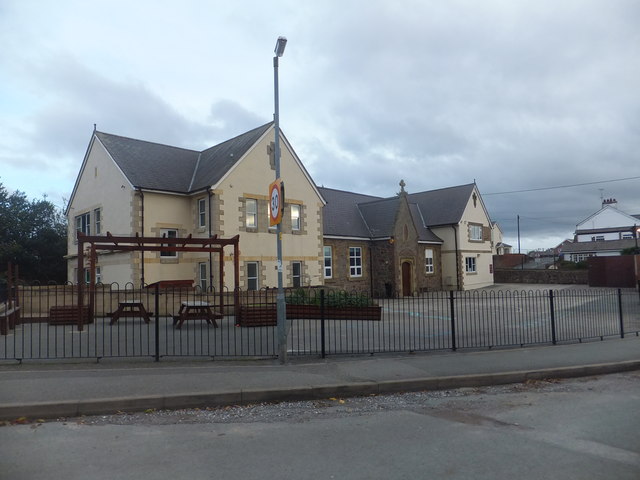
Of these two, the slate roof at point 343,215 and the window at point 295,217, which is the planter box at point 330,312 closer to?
the window at point 295,217

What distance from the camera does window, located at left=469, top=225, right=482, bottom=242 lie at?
40656 mm

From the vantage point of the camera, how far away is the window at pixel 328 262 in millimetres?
30938

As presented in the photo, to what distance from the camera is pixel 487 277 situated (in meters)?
42.8

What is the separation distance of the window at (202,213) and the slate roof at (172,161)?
0.73 m

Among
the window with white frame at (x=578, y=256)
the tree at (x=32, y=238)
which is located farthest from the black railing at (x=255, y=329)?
the window with white frame at (x=578, y=256)

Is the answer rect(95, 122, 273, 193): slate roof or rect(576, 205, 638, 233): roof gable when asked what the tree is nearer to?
rect(95, 122, 273, 193): slate roof

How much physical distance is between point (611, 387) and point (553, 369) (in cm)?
100

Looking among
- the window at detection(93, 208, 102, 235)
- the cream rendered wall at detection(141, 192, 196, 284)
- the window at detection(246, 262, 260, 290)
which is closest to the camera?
the cream rendered wall at detection(141, 192, 196, 284)

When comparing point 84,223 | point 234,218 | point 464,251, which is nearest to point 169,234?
point 234,218

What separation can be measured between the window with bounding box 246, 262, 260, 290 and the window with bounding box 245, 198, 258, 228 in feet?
6.62

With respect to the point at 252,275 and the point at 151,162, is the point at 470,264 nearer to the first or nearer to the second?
the point at 252,275

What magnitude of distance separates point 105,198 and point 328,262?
1365cm

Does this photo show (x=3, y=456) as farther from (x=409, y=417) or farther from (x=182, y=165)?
(x=182, y=165)

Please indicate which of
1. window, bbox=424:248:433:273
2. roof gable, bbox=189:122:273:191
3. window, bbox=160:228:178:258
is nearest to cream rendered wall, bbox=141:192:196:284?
window, bbox=160:228:178:258
